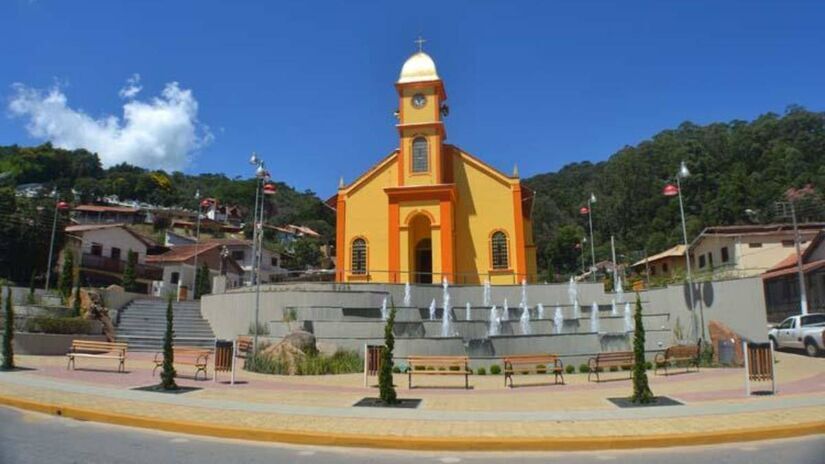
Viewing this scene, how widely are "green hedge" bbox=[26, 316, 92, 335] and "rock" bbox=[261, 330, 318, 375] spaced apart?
1013 centimetres

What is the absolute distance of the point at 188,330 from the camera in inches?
1107

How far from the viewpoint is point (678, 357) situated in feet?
60.2

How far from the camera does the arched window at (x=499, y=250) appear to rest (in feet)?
113

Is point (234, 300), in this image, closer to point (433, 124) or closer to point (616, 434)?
point (433, 124)

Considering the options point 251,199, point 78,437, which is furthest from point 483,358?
point 251,199

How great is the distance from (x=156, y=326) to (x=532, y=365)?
61.6 ft

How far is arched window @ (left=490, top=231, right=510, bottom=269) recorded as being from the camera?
3453 centimetres

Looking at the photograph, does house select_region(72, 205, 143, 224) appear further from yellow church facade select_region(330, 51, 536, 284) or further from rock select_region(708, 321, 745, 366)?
rock select_region(708, 321, 745, 366)

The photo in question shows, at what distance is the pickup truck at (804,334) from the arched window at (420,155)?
19.7m

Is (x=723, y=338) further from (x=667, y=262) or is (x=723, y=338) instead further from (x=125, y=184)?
(x=125, y=184)

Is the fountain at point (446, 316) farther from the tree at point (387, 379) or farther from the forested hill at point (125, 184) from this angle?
the forested hill at point (125, 184)

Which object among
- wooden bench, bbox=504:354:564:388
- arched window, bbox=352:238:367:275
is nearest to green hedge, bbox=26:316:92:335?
arched window, bbox=352:238:367:275

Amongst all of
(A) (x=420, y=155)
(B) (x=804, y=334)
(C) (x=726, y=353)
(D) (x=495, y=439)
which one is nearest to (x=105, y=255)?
(A) (x=420, y=155)

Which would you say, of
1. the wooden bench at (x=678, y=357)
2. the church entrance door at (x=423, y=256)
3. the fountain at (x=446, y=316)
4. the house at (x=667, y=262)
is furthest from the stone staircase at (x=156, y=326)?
the house at (x=667, y=262)
